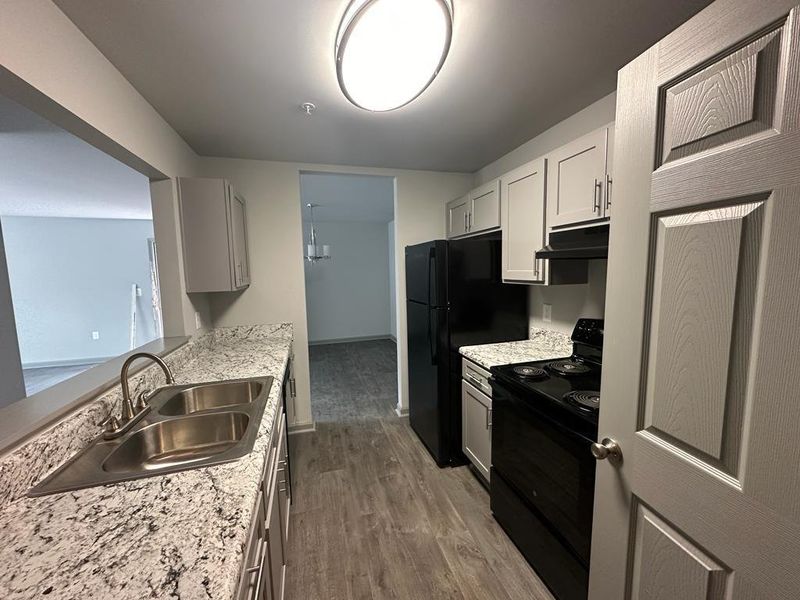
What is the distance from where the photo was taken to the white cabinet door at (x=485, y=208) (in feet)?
7.60

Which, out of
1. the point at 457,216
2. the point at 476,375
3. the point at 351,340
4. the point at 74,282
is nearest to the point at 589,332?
the point at 476,375

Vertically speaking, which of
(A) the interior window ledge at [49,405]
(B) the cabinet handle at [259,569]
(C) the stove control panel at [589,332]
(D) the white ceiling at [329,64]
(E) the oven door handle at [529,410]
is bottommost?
(B) the cabinet handle at [259,569]

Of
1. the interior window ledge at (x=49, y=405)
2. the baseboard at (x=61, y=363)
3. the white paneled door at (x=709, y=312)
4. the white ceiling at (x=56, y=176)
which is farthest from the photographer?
the baseboard at (x=61, y=363)

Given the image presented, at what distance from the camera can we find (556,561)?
55.5 inches

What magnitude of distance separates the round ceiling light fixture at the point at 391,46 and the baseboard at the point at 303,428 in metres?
2.68

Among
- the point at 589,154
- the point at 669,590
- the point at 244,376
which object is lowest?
the point at 669,590

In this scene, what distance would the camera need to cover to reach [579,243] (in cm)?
154

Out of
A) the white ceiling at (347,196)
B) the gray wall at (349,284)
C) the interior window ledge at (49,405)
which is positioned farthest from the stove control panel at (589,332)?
the gray wall at (349,284)

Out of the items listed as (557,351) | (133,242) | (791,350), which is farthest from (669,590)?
(133,242)

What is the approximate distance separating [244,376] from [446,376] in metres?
1.36

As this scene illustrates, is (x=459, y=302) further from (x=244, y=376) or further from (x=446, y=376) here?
(x=244, y=376)

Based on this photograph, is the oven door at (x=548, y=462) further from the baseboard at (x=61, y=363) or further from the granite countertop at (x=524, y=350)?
the baseboard at (x=61, y=363)

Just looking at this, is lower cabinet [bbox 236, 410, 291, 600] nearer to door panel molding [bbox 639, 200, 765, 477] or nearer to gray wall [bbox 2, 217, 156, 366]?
door panel molding [bbox 639, 200, 765, 477]

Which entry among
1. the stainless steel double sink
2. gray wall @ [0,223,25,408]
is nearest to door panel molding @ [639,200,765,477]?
the stainless steel double sink
